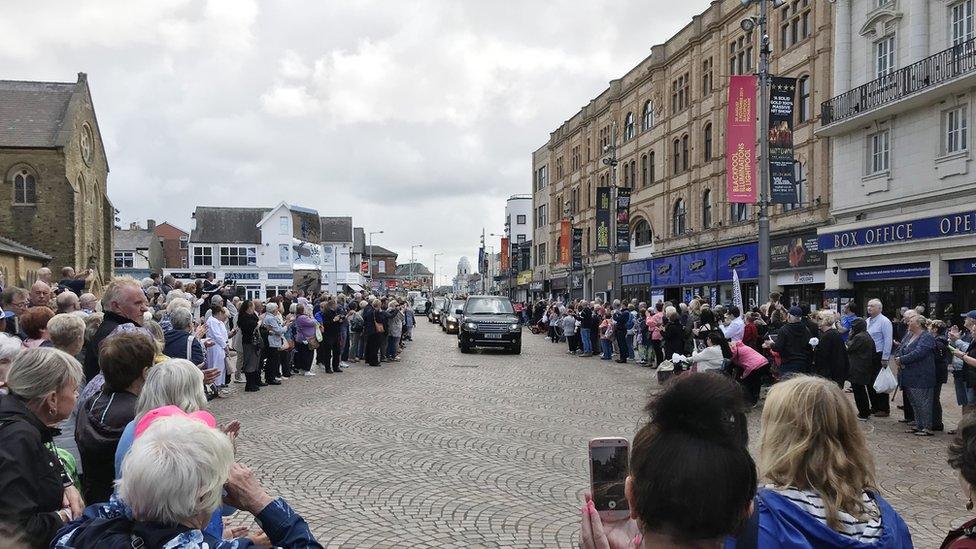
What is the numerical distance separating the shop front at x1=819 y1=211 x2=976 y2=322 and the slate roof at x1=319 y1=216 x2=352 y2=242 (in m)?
77.7

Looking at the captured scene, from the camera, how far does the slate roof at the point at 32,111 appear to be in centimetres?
3972

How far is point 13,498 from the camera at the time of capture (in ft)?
9.10

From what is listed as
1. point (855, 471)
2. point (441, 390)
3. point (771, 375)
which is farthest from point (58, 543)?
point (771, 375)

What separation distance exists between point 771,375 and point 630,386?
308 cm

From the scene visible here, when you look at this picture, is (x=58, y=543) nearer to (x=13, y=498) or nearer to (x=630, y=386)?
(x=13, y=498)

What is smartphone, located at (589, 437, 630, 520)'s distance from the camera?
1.82m

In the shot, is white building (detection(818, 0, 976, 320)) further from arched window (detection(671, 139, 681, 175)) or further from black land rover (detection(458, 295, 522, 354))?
arched window (detection(671, 139, 681, 175))

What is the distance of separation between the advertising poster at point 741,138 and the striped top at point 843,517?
18099 millimetres

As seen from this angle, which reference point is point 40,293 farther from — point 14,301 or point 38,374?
point 38,374

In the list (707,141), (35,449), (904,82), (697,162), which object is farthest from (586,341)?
(35,449)

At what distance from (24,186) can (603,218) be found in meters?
32.4

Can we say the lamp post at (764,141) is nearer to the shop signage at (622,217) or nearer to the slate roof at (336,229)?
the shop signage at (622,217)

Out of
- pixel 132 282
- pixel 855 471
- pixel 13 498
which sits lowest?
pixel 13 498

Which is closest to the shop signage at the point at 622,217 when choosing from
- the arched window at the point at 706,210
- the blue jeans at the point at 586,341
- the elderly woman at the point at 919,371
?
the arched window at the point at 706,210
